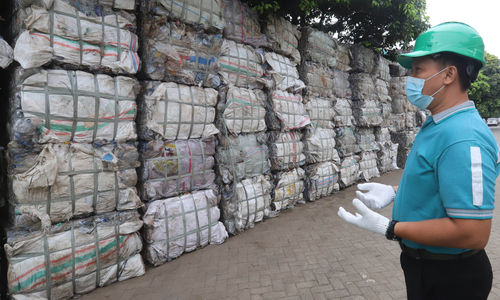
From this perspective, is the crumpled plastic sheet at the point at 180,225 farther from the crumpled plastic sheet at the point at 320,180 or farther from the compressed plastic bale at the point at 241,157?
the crumpled plastic sheet at the point at 320,180

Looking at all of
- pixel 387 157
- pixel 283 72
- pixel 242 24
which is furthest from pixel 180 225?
pixel 387 157

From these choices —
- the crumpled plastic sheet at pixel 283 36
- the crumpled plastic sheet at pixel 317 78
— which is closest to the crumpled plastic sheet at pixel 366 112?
the crumpled plastic sheet at pixel 317 78

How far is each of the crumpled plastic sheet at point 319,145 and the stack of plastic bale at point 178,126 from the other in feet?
7.98

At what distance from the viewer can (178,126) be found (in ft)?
10.8

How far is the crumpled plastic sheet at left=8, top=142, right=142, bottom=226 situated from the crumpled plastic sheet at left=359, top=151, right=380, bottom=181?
6.12 meters

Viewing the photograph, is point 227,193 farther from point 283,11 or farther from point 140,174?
point 283,11

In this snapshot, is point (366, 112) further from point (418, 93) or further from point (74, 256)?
point (74, 256)

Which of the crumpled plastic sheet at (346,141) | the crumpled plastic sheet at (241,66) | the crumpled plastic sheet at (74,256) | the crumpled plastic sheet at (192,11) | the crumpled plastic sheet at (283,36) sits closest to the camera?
the crumpled plastic sheet at (74,256)

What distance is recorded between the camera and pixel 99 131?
2.71m

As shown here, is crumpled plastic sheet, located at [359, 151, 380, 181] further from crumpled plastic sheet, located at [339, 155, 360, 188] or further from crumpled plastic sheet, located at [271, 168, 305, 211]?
crumpled plastic sheet, located at [271, 168, 305, 211]

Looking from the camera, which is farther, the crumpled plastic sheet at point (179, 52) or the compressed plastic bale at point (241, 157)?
the compressed plastic bale at point (241, 157)

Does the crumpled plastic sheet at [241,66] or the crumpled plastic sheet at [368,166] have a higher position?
the crumpled plastic sheet at [241,66]

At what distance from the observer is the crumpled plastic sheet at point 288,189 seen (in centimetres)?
484

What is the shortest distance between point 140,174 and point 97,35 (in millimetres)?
1519
